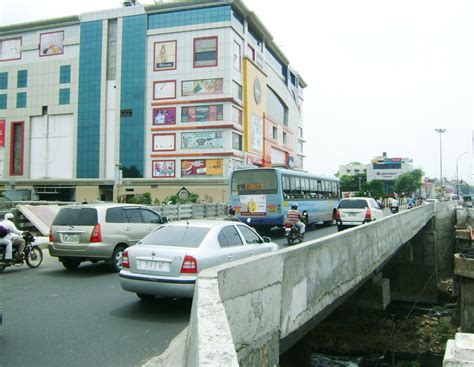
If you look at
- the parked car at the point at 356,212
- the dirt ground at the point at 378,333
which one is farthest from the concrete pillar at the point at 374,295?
the parked car at the point at 356,212

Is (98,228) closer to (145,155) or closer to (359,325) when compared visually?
(359,325)

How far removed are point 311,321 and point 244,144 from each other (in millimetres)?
52376

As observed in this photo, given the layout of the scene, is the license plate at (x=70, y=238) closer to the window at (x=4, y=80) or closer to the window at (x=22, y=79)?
the window at (x=22, y=79)

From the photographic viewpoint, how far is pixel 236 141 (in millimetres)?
56000

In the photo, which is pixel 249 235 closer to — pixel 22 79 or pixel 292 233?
pixel 292 233

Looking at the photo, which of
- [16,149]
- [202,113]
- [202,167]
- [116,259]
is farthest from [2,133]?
[116,259]

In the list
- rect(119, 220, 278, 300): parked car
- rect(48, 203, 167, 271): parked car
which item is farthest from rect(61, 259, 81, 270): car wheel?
rect(119, 220, 278, 300): parked car

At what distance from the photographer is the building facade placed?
408ft

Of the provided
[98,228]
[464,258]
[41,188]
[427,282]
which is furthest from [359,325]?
[41,188]

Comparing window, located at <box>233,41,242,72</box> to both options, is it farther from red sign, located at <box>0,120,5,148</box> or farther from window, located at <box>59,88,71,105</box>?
red sign, located at <box>0,120,5,148</box>

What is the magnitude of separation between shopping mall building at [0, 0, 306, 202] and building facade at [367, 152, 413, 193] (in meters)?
66.4

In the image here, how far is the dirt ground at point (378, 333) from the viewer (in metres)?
14.8

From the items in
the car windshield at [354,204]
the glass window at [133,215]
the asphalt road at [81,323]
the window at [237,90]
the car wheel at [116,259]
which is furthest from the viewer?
the window at [237,90]

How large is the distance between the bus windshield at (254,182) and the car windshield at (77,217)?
10475 millimetres
